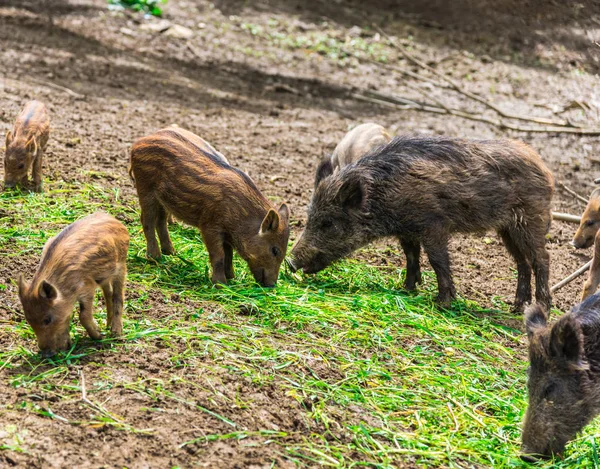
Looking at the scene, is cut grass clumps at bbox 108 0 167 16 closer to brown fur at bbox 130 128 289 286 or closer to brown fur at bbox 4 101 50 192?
brown fur at bbox 4 101 50 192

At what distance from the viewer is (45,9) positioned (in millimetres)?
14562

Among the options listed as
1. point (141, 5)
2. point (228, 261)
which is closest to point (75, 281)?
point (228, 261)

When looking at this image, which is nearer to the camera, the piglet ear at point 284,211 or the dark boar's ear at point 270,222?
the dark boar's ear at point 270,222

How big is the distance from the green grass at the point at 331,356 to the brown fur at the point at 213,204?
0.22 m

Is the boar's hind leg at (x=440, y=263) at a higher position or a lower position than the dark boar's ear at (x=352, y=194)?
lower

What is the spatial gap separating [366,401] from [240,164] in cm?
489

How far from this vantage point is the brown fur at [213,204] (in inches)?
244

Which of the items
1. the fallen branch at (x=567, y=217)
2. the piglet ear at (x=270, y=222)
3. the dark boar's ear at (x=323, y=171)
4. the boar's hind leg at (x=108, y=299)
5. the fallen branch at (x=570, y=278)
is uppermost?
the dark boar's ear at (x=323, y=171)

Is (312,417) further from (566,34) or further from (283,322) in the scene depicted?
(566,34)

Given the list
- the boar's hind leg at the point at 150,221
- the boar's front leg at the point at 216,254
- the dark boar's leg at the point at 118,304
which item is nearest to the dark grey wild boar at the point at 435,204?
the boar's front leg at the point at 216,254

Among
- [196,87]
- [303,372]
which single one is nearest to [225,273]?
[303,372]

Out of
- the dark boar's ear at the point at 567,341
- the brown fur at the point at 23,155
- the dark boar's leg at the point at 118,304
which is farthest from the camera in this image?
the brown fur at the point at 23,155

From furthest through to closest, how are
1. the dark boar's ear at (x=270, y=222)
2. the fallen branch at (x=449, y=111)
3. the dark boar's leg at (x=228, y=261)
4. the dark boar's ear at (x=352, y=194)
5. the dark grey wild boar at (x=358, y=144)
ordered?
the fallen branch at (x=449, y=111) < the dark grey wild boar at (x=358, y=144) < the dark boar's ear at (x=352, y=194) < the dark boar's leg at (x=228, y=261) < the dark boar's ear at (x=270, y=222)

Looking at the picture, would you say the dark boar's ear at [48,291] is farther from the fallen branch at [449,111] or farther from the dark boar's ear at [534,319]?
the fallen branch at [449,111]
